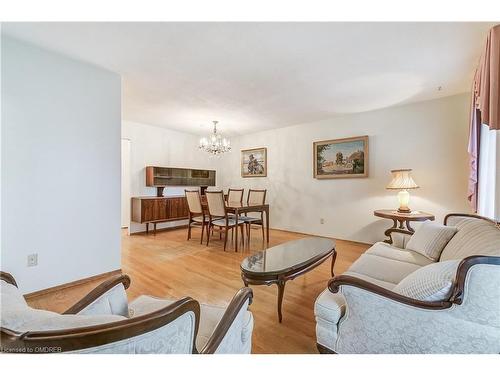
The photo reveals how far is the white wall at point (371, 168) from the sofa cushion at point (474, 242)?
1.80 m

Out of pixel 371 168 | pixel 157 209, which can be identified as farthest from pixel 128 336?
pixel 157 209

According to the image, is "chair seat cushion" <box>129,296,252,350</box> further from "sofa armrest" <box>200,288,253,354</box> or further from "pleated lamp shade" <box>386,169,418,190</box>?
"pleated lamp shade" <box>386,169,418,190</box>

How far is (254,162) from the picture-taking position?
5.71 m

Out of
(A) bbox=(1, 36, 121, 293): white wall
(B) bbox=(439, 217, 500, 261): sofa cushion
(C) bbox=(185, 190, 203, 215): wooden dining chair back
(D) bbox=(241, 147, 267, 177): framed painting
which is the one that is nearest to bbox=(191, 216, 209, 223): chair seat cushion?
(C) bbox=(185, 190, 203, 215): wooden dining chair back

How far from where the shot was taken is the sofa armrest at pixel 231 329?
819 mm

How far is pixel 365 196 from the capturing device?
405 centimetres

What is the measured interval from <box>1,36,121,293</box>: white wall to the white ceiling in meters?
0.25

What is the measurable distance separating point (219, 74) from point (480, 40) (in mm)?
2433

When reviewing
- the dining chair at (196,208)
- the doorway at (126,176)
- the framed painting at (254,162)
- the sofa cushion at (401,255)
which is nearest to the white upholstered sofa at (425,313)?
the sofa cushion at (401,255)

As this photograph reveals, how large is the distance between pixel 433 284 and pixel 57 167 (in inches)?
122

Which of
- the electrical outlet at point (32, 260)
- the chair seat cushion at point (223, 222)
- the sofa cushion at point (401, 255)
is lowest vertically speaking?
the electrical outlet at point (32, 260)

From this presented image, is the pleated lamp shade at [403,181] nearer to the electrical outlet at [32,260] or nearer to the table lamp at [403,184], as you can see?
the table lamp at [403,184]
